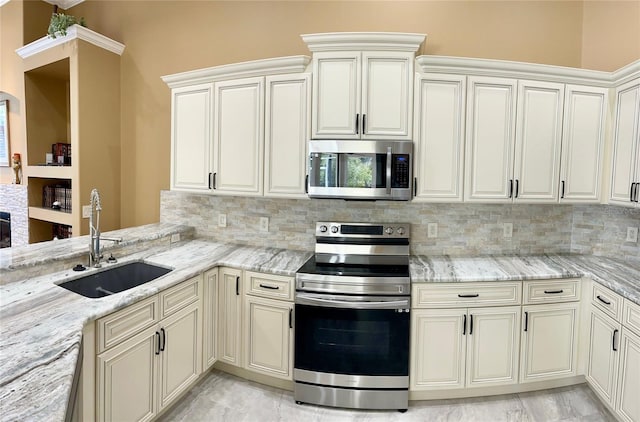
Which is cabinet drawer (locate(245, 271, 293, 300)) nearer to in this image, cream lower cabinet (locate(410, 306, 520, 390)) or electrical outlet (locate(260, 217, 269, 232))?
electrical outlet (locate(260, 217, 269, 232))

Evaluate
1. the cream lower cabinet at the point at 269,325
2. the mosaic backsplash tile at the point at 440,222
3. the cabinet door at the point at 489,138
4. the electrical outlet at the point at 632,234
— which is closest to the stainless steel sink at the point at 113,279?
the cream lower cabinet at the point at 269,325

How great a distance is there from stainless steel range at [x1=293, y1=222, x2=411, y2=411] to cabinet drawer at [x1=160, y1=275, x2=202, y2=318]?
0.68 meters

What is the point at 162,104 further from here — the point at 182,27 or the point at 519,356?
the point at 519,356

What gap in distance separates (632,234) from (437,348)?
71.4 inches

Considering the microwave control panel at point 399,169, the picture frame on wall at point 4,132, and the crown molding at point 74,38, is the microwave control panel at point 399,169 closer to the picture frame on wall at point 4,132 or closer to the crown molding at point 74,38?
the crown molding at point 74,38

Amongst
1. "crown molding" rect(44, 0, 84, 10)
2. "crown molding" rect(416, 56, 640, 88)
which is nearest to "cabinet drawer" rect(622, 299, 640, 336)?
"crown molding" rect(416, 56, 640, 88)

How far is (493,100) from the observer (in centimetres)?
260

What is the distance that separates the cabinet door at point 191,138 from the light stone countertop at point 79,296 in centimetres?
58

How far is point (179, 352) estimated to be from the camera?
2254mm

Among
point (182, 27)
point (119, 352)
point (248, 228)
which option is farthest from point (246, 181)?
point (182, 27)

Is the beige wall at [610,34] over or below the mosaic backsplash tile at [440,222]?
over

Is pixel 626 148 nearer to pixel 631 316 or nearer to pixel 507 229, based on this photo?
pixel 507 229

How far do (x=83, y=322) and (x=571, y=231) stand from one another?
354 cm

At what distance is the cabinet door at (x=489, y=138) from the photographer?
2.59m
